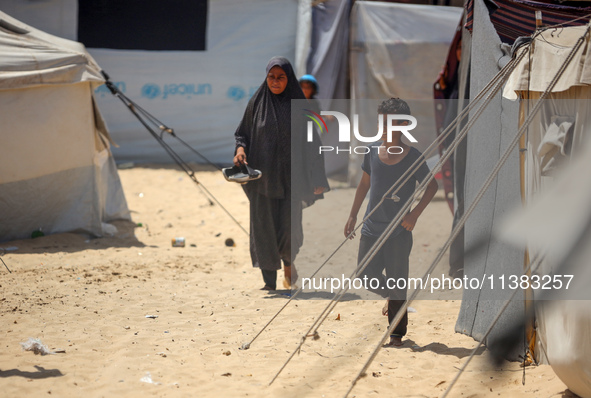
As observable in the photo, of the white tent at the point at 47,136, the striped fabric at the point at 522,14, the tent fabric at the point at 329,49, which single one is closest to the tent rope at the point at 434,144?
the striped fabric at the point at 522,14

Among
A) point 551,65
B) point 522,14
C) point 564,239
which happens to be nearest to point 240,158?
point 522,14

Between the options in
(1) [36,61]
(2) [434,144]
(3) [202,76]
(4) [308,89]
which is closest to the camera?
(2) [434,144]

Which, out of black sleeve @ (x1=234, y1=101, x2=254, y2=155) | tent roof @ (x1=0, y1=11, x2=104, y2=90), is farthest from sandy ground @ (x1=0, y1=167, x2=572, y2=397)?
tent roof @ (x1=0, y1=11, x2=104, y2=90)

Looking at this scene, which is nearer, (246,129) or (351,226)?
(351,226)

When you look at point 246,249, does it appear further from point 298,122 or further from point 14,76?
point 14,76

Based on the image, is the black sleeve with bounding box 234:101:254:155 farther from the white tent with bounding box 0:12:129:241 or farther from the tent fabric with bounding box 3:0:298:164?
the tent fabric with bounding box 3:0:298:164

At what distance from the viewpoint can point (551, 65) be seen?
2943mm

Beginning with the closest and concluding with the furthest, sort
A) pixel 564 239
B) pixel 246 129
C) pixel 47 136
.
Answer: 1. pixel 564 239
2. pixel 246 129
3. pixel 47 136

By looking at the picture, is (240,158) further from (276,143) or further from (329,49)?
(329,49)

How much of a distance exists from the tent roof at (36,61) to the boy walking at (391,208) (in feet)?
11.4

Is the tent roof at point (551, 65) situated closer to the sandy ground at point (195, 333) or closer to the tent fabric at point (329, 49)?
the sandy ground at point (195, 333)

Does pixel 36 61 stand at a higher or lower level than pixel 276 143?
higher

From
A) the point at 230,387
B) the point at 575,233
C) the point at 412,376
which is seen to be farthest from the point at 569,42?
the point at 230,387

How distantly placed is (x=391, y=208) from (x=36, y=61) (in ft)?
12.5
